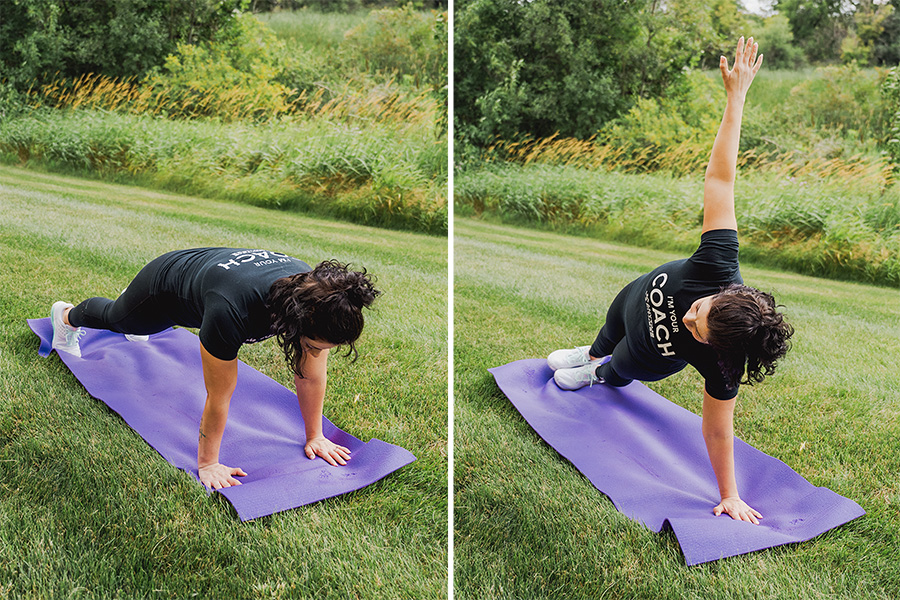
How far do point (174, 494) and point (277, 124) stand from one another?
153 inches

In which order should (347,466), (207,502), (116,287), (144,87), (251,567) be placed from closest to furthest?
(251,567), (207,502), (347,466), (116,287), (144,87)

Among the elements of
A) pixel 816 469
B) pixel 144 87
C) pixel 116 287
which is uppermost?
pixel 144 87

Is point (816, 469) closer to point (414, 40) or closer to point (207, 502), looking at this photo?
point (207, 502)

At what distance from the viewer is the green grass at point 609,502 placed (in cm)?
179

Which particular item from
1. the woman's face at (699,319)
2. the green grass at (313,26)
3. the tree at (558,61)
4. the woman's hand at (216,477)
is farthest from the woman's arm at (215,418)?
the tree at (558,61)

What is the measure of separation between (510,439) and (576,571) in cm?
69

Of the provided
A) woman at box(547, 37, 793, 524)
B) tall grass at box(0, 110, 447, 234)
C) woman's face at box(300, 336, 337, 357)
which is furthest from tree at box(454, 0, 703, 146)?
woman's face at box(300, 336, 337, 357)

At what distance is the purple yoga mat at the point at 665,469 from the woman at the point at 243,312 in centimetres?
86

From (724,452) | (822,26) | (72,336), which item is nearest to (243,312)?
(72,336)

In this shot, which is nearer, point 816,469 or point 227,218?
point 816,469

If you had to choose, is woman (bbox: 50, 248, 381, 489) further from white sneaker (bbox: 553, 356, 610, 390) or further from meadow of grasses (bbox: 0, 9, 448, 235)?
meadow of grasses (bbox: 0, 9, 448, 235)

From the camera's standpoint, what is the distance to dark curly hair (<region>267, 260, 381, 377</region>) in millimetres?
1679

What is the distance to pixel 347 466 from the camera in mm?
2152

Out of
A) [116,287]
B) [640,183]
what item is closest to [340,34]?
[640,183]
